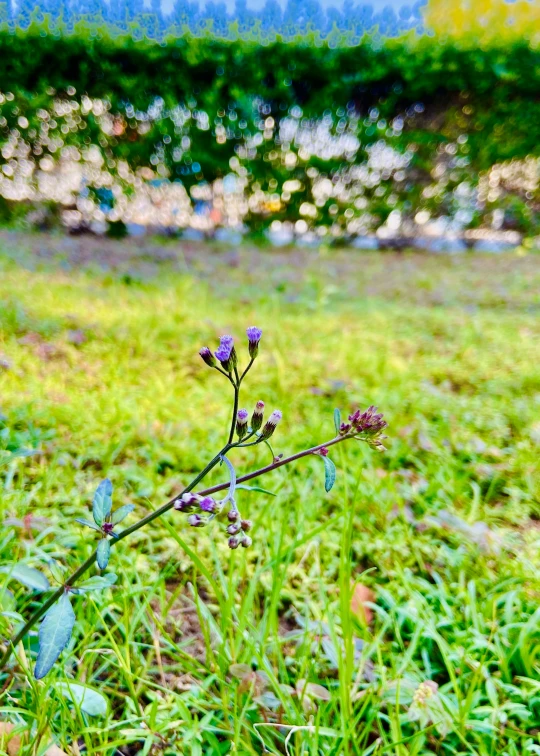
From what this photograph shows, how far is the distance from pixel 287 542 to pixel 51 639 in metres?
0.82

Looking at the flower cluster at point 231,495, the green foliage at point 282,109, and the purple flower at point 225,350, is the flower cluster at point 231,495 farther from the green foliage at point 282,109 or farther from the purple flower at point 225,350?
the green foliage at point 282,109

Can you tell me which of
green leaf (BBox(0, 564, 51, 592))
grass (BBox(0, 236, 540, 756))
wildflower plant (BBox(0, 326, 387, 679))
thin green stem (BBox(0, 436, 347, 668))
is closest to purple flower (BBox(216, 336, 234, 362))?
wildflower plant (BBox(0, 326, 387, 679))

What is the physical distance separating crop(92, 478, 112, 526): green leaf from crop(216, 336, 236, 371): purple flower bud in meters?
0.27

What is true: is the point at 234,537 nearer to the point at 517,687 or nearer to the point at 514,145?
the point at 517,687

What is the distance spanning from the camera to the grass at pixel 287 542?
918mm

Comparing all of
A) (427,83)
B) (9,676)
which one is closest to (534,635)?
(9,676)

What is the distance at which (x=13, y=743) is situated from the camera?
81 centimetres

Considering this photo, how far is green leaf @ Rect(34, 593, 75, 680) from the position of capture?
631mm

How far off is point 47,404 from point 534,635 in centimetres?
181

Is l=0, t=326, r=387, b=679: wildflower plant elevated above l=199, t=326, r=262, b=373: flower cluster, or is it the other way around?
l=199, t=326, r=262, b=373: flower cluster

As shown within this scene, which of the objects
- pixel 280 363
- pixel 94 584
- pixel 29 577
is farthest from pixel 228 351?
pixel 280 363

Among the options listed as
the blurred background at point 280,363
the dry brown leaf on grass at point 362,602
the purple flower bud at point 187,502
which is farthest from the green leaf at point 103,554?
the dry brown leaf on grass at point 362,602

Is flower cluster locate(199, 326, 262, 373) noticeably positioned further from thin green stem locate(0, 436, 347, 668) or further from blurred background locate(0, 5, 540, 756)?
blurred background locate(0, 5, 540, 756)

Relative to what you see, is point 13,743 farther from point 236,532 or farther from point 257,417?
point 257,417
